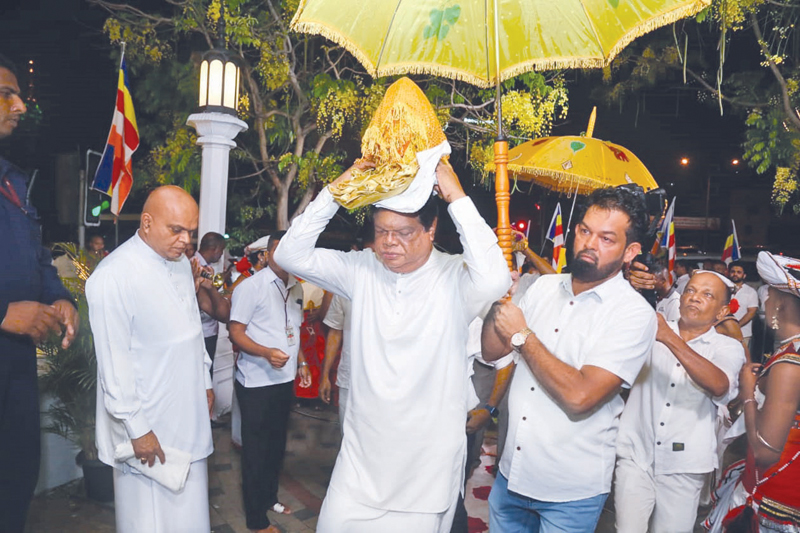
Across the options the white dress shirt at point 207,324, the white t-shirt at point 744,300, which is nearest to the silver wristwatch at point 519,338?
the white dress shirt at point 207,324

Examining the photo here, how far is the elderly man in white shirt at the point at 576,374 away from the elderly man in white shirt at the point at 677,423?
0.84 meters

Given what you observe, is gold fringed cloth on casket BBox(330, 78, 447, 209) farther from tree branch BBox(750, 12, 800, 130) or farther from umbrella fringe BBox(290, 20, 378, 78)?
tree branch BBox(750, 12, 800, 130)

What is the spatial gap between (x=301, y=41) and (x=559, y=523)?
38.0 feet

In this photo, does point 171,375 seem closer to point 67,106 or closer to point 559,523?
point 559,523

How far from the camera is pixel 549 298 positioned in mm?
3068

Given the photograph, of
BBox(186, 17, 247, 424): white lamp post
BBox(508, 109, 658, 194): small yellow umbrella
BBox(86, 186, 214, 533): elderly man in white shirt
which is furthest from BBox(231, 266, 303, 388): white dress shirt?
BBox(186, 17, 247, 424): white lamp post

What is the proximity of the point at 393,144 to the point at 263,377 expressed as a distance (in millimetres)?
2772

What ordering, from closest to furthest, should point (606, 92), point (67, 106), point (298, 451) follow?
point (298, 451) < point (606, 92) < point (67, 106)

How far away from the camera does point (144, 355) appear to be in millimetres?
3033

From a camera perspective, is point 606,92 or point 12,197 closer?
point 12,197

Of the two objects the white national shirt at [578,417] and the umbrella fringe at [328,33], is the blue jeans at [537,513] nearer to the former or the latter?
the white national shirt at [578,417]

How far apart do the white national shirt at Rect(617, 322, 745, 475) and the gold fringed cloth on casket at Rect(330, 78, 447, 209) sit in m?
2.22

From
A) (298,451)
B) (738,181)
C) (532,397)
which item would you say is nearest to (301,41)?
(298,451)

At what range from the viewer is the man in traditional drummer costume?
2.46m
